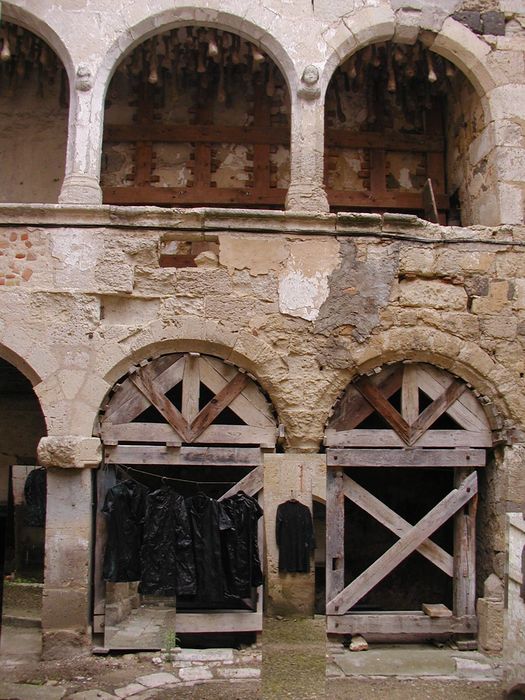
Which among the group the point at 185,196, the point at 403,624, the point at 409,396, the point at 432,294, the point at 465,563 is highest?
the point at 185,196

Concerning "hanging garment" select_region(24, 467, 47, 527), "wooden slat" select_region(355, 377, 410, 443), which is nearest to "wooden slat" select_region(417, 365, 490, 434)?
"wooden slat" select_region(355, 377, 410, 443)

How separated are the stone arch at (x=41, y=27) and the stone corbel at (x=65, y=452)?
10.5 ft

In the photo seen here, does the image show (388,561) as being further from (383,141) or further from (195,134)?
(195,134)

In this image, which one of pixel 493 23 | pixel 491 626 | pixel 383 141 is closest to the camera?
pixel 491 626

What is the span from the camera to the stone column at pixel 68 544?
6.08m

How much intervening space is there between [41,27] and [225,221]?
2478 mm

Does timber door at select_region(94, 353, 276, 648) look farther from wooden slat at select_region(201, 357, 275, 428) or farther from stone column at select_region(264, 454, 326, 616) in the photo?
stone column at select_region(264, 454, 326, 616)

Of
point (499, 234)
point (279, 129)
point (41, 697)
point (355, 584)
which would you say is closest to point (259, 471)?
point (355, 584)

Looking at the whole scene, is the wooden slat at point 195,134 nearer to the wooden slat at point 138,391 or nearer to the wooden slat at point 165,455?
the wooden slat at point 138,391

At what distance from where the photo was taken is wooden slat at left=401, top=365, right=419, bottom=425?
6.64 metres

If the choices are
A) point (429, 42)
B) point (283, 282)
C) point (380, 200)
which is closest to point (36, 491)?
point (283, 282)

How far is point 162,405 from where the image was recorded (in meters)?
6.46

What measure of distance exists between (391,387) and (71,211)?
3143 millimetres

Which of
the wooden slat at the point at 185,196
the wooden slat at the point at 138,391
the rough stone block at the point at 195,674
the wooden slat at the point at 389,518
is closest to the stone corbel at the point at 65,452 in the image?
the wooden slat at the point at 138,391
